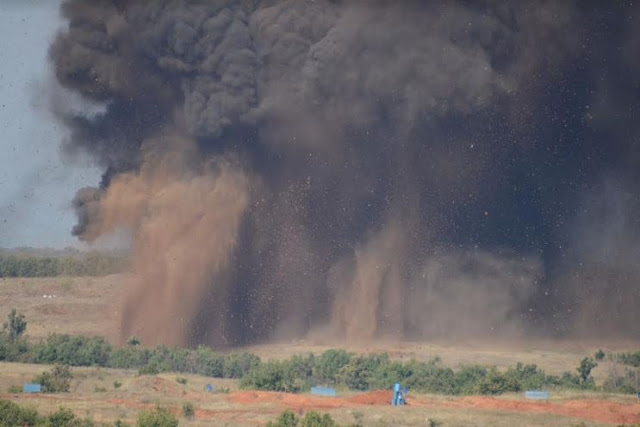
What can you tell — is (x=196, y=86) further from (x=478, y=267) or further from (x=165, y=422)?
(x=165, y=422)

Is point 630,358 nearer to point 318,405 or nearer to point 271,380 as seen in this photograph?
point 271,380

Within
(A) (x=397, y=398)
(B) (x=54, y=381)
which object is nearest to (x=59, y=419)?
(A) (x=397, y=398)

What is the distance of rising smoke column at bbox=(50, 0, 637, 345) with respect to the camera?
294 feet

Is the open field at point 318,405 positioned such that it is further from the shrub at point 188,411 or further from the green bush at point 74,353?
the green bush at point 74,353

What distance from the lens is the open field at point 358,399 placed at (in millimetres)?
55344

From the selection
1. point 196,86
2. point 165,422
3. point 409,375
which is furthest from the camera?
point 196,86

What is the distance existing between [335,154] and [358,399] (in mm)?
32591

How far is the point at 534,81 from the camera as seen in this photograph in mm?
93688

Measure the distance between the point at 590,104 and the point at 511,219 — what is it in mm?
8723

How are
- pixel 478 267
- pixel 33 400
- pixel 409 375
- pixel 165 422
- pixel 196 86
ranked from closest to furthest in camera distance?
1. pixel 165 422
2. pixel 33 400
3. pixel 409 375
4. pixel 196 86
5. pixel 478 267

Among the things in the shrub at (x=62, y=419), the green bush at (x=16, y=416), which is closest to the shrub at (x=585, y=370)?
the shrub at (x=62, y=419)

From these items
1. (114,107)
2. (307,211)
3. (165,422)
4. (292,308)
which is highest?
(114,107)

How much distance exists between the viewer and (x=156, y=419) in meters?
51.6

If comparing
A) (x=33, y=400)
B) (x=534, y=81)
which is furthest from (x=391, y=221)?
(x=33, y=400)
